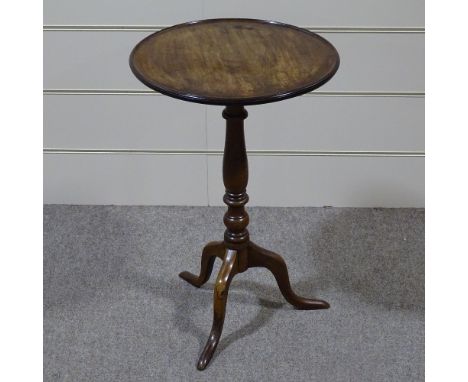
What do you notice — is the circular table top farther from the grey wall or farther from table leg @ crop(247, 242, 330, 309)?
table leg @ crop(247, 242, 330, 309)

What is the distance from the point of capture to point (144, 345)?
2371 millimetres

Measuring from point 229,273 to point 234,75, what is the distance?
665mm

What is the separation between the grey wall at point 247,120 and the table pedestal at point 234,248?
0.60 metres

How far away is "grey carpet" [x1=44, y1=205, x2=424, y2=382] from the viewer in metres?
2.30

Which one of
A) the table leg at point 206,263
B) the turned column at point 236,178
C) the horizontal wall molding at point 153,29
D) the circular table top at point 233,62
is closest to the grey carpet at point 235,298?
the table leg at point 206,263

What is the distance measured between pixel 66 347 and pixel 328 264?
0.98 m

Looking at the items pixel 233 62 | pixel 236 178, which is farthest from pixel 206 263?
pixel 233 62

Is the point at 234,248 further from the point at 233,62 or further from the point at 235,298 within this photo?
the point at 233,62

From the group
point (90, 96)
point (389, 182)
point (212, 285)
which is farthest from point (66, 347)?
point (389, 182)

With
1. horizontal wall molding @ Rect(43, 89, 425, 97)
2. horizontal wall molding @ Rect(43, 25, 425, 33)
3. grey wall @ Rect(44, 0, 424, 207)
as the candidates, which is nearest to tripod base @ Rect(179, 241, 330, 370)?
grey wall @ Rect(44, 0, 424, 207)

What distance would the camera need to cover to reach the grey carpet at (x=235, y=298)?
2.30 m

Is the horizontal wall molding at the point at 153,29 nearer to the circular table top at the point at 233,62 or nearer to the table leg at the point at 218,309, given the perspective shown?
the circular table top at the point at 233,62

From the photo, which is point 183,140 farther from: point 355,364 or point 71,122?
point 355,364

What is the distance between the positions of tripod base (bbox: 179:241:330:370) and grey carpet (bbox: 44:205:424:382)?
4 centimetres
